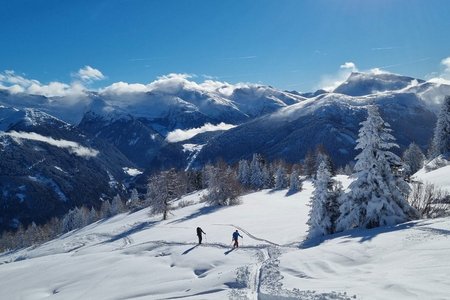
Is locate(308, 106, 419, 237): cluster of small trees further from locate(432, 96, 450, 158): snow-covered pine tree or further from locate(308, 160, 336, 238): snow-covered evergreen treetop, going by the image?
locate(432, 96, 450, 158): snow-covered pine tree

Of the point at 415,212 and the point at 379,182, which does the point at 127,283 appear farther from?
the point at 415,212

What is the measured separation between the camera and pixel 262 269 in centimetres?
2617

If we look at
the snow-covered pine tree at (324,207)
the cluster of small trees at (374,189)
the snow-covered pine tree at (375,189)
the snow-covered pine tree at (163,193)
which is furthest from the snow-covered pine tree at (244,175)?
the snow-covered pine tree at (375,189)

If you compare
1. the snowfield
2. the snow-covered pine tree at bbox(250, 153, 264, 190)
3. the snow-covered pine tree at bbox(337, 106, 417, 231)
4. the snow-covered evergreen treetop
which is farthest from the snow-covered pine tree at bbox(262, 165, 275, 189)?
the snow-covered pine tree at bbox(337, 106, 417, 231)

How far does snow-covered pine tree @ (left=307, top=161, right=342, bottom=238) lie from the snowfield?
219 cm

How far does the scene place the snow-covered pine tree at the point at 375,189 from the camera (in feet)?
113

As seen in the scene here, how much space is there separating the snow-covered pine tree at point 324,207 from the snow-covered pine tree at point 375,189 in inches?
60.8

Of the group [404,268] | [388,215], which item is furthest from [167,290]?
[388,215]

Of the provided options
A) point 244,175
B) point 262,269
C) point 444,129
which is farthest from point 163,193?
Result: point 262,269

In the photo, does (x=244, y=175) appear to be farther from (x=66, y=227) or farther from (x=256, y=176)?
(x=66, y=227)

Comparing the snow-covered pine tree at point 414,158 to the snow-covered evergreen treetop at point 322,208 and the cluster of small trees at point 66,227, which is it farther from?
the cluster of small trees at point 66,227

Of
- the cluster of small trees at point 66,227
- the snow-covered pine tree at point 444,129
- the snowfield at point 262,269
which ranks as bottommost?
the cluster of small trees at point 66,227

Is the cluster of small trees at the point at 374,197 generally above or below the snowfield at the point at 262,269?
above

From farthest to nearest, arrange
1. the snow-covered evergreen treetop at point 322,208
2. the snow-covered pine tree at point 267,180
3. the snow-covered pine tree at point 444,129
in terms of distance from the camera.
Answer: the snow-covered pine tree at point 267,180 → the snow-covered pine tree at point 444,129 → the snow-covered evergreen treetop at point 322,208
